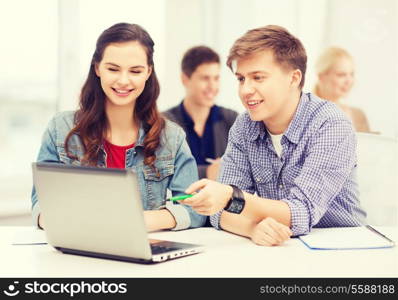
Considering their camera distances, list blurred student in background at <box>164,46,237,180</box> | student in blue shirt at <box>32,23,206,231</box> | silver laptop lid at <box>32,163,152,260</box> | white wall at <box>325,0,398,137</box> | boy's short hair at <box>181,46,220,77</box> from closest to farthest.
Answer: silver laptop lid at <box>32,163,152,260</box>
student in blue shirt at <box>32,23,206,231</box>
blurred student in background at <box>164,46,237,180</box>
boy's short hair at <box>181,46,220,77</box>
white wall at <box>325,0,398,137</box>

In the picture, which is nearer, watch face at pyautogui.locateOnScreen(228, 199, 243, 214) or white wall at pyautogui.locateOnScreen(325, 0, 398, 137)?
watch face at pyautogui.locateOnScreen(228, 199, 243, 214)

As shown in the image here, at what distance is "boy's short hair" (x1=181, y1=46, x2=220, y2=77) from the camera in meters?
3.98

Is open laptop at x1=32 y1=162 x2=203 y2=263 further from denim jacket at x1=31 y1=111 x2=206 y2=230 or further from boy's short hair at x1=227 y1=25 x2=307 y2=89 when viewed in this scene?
boy's short hair at x1=227 y1=25 x2=307 y2=89

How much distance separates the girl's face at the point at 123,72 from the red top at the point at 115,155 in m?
0.15

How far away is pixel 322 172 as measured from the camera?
74.8 inches

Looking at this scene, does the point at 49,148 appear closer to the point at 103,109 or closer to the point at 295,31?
the point at 103,109

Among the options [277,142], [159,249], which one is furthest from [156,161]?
[159,249]

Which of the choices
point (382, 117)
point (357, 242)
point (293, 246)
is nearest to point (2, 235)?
point (293, 246)

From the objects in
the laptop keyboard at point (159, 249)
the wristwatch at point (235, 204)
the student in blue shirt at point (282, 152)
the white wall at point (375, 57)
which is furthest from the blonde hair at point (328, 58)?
the laptop keyboard at point (159, 249)

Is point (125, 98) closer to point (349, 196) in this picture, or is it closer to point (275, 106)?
point (275, 106)

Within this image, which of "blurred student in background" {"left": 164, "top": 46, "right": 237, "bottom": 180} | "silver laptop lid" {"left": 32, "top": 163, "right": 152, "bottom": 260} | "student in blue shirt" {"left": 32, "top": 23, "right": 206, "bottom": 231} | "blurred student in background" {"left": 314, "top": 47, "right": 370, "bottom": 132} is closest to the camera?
"silver laptop lid" {"left": 32, "top": 163, "right": 152, "bottom": 260}

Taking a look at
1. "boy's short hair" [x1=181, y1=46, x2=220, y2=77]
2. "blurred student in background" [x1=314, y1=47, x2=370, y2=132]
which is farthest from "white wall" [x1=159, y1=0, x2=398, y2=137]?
"boy's short hair" [x1=181, y1=46, x2=220, y2=77]

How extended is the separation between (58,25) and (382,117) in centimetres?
228

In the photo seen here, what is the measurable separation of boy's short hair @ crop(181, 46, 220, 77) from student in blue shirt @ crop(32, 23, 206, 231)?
1802 millimetres
